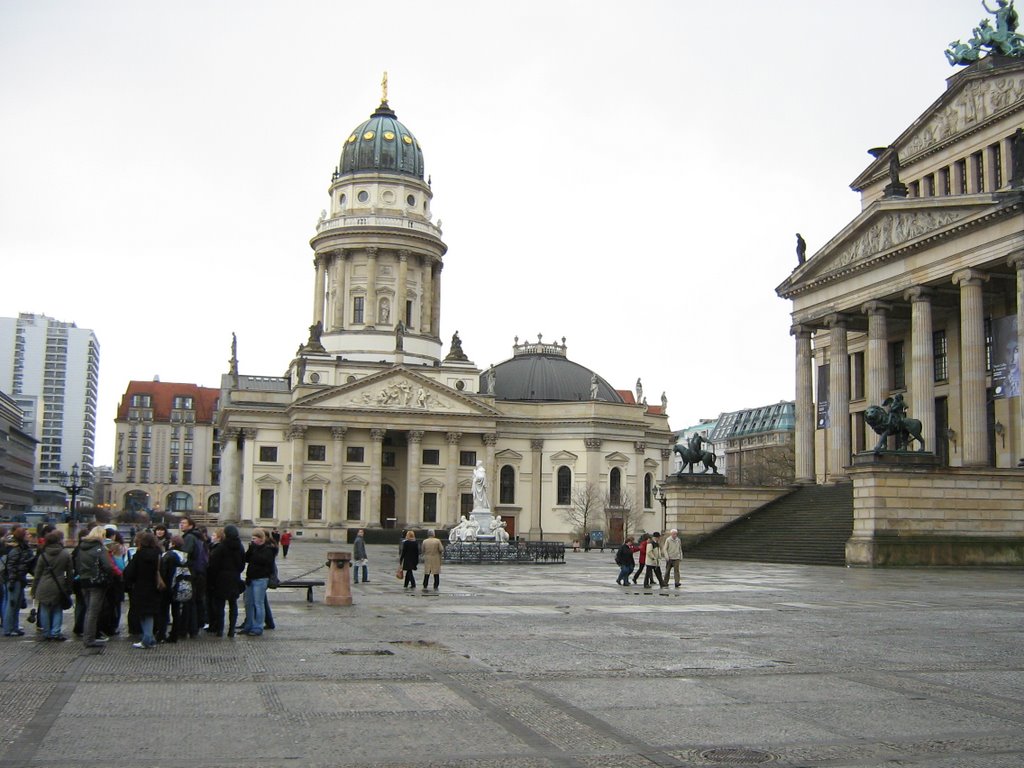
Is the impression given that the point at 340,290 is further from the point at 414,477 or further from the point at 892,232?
the point at 892,232

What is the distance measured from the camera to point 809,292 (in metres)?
59.5

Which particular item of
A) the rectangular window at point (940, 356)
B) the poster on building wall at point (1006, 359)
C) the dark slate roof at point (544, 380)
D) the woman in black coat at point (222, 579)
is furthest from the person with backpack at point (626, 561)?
the dark slate roof at point (544, 380)

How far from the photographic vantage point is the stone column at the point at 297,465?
94.9 metres

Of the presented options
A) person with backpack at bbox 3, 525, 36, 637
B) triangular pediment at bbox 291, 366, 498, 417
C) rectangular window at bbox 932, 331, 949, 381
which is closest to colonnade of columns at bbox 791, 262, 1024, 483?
rectangular window at bbox 932, 331, 949, 381

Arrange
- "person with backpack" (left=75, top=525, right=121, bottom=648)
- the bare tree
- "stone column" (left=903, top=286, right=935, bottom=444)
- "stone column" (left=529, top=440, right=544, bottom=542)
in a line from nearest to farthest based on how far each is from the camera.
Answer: "person with backpack" (left=75, top=525, right=121, bottom=648) → "stone column" (left=903, top=286, right=935, bottom=444) → the bare tree → "stone column" (left=529, top=440, right=544, bottom=542)

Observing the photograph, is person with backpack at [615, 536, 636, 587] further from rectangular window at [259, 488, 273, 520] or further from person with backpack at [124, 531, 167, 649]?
rectangular window at [259, 488, 273, 520]

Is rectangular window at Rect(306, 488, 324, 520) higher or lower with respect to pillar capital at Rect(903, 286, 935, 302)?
lower

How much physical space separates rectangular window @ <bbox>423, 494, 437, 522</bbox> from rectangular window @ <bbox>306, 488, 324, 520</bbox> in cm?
863

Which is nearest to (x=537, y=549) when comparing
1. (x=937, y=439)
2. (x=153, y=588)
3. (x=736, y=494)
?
(x=736, y=494)

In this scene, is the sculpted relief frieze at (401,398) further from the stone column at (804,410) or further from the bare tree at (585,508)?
the stone column at (804,410)

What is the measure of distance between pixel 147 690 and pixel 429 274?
99.8m

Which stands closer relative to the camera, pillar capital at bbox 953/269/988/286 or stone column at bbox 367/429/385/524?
pillar capital at bbox 953/269/988/286

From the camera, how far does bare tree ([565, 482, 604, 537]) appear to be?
9812 cm

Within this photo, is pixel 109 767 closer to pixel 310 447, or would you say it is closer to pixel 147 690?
pixel 147 690
